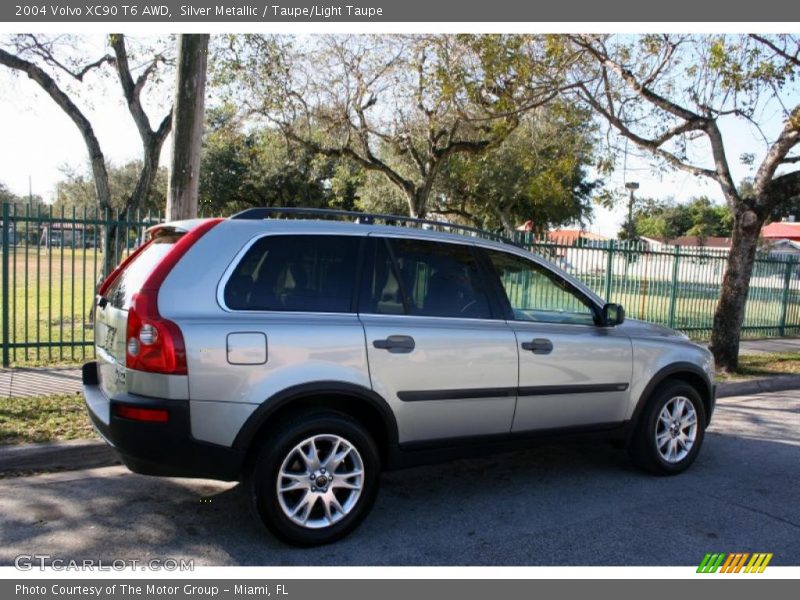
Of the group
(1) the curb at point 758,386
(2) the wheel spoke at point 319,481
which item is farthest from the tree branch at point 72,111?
(1) the curb at point 758,386

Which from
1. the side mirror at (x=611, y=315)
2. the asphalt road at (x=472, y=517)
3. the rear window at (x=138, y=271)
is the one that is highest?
the rear window at (x=138, y=271)

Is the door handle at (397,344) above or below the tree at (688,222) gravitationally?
below

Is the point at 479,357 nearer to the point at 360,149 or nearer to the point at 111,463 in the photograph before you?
the point at 111,463

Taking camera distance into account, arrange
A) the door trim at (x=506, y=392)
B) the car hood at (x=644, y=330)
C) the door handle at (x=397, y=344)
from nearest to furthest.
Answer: the door handle at (x=397, y=344)
the door trim at (x=506, y=392)
the car hood at (x=644, y=330)

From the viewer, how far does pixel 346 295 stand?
4.08 m

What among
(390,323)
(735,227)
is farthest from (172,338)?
(735,227)

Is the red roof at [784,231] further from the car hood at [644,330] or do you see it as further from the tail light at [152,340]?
the tail light at [152,340]

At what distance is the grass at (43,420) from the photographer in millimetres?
5430

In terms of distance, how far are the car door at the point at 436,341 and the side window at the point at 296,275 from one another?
155 mm

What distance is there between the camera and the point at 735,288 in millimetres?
10430

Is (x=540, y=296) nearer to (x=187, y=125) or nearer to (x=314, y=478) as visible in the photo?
(x=314, y=478)

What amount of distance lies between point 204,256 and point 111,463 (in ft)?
8.35

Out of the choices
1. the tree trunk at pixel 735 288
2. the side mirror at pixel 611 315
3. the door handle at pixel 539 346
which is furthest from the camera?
the tree trunk at pixel 735 288

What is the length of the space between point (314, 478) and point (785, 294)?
1496 centimetres
